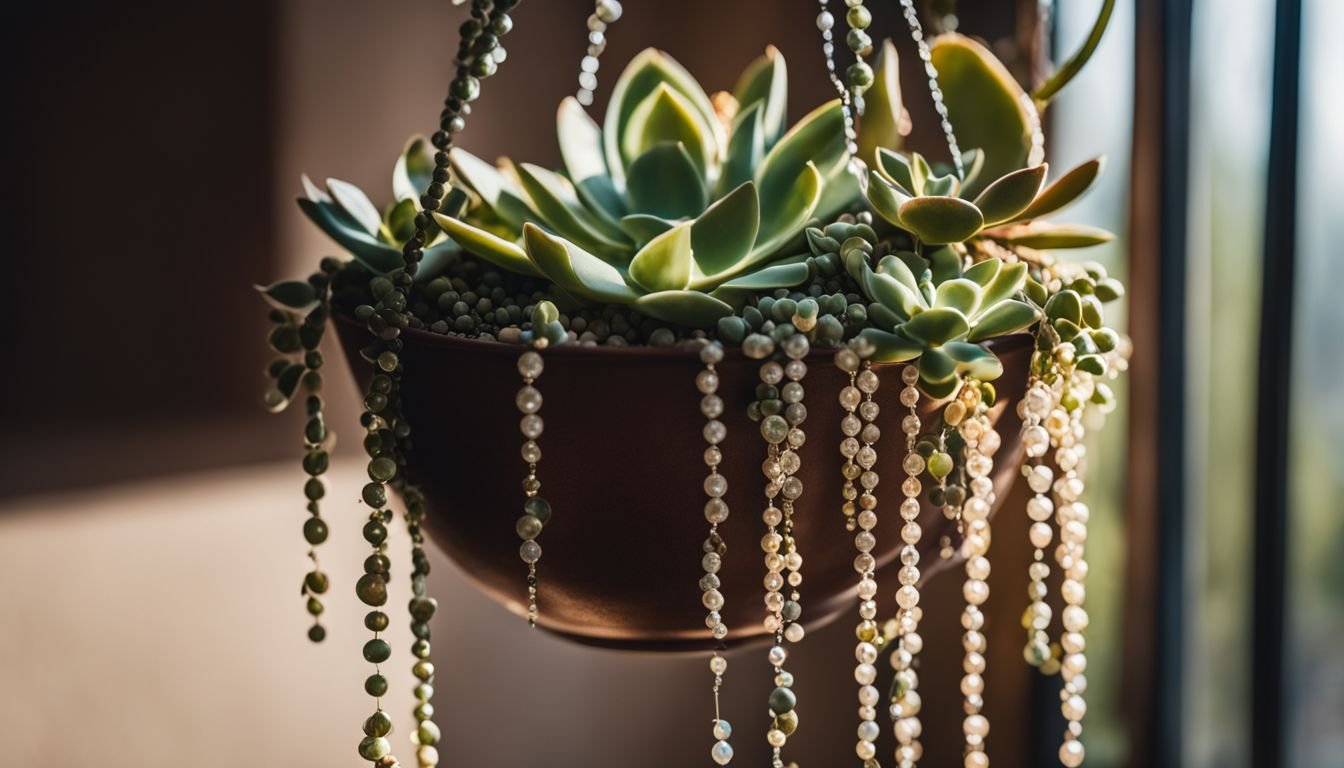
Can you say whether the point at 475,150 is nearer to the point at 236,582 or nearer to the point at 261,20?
the point at 261,20

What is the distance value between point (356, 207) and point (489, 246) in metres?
0.15

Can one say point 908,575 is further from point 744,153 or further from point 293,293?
point 293,293

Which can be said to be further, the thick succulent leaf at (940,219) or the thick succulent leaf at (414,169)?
the thick succulent leaf at (414,169)

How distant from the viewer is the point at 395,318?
17.5 inches

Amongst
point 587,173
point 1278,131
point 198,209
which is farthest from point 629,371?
point 1278,131

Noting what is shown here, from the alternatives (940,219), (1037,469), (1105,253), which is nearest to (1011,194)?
(940,219)

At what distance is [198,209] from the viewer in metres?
0.81

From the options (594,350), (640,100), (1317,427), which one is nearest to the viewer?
(594,350)

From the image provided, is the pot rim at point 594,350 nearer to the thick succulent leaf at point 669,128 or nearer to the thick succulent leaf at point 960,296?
the thick succulent leaf at point 960,296

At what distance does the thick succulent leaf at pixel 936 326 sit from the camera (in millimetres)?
403

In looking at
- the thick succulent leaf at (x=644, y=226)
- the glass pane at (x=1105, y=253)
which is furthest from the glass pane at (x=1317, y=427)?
the thick succulent leaf at (x=644, y=226)

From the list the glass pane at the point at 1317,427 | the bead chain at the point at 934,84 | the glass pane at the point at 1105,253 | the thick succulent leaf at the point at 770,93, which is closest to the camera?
the bead chain at the point at 934,84

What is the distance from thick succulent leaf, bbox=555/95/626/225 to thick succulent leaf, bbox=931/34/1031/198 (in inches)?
7.7

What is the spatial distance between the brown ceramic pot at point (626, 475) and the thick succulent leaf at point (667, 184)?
14 centimetres
